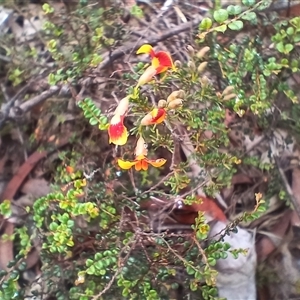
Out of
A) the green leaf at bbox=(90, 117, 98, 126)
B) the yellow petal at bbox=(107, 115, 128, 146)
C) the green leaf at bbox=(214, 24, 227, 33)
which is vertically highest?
the yellow petal at bbox=(107, 115, 128, 146)

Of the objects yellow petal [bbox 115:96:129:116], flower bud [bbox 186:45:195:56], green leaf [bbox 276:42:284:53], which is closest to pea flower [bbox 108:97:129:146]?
yellow petal [bbox 115:96:129:116]

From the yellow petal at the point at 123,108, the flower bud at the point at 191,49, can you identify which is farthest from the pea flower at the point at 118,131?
the flower bud at the point at 191,49

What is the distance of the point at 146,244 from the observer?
45.4 inches

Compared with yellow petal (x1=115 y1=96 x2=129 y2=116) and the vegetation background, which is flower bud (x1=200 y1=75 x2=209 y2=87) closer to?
the vegetation background

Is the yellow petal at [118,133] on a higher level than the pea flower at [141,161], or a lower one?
higher

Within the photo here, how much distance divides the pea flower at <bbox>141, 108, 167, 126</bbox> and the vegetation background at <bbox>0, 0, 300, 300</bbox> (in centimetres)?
4

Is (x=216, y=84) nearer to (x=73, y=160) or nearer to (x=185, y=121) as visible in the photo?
(x=185, y=121)

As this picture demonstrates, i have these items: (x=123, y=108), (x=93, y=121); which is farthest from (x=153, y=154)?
(x=123, y=108)

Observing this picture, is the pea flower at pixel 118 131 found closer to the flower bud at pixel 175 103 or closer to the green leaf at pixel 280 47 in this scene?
the flower bud at pixel 175 103

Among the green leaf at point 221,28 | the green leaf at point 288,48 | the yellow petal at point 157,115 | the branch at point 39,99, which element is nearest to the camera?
the yellow petal at point 157,115

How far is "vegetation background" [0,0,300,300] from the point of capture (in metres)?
1.06

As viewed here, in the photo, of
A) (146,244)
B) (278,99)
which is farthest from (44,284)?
(278,99)

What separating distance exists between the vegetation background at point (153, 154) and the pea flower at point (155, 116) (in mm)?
44

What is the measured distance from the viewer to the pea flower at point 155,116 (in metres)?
0.85
